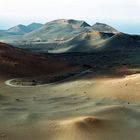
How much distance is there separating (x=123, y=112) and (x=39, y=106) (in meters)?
5.53

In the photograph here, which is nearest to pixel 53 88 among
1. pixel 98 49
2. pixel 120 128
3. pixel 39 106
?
pixel 39 106

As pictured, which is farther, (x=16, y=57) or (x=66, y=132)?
(x=16, y=57)

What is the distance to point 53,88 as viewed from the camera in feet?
117

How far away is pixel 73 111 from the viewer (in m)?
25.4

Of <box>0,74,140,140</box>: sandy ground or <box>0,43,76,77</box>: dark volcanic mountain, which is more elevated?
<box>0,74,140,140</box>: sandy ground

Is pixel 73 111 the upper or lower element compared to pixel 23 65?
upper

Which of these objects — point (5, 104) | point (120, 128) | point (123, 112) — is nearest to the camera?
point (120, 128)

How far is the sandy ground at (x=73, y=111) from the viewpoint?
20288 mm

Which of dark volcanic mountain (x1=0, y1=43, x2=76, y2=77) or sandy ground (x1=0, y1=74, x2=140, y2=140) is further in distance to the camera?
dark volcanic mountain (x1=0, y1=43, x2=76, y2=77)

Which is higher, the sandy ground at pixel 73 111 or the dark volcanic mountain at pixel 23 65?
the sandy ground at pixel 73 111

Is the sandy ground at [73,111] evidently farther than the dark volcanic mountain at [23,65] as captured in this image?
No

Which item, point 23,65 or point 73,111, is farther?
point 23,65

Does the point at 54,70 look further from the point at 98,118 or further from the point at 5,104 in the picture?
the point at 98,118

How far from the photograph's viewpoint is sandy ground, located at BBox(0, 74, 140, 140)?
2029 centimetres
